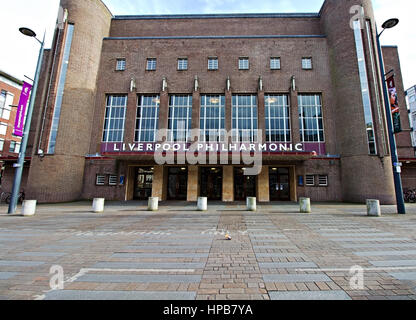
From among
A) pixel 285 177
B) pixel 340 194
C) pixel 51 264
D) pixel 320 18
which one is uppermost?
pixel 320 18

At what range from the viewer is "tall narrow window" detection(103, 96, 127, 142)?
21000 millimetres

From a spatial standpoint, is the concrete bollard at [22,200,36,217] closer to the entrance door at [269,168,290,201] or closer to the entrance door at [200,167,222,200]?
the entrance door at [200,167,222,200]

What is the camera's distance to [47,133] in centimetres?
1886

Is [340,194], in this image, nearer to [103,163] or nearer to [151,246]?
[151,246]

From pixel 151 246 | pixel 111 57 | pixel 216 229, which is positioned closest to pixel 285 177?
pixel 216 229

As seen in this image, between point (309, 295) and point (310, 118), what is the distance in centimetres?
2064

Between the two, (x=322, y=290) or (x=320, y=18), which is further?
(x=320, y=18)

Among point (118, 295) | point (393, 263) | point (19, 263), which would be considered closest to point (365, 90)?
point (393, 263)

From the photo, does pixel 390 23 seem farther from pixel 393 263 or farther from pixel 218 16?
pixel 218 16

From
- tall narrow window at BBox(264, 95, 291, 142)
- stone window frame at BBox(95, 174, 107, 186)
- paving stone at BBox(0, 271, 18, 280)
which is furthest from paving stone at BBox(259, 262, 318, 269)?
stone window frame at BBox(95, 174, 107, 186)

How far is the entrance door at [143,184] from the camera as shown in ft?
68.6

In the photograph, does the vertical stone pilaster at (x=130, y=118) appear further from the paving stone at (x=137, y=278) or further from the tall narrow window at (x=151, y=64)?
the paving stone at (x=137, y=278)

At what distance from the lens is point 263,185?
19.5 metres

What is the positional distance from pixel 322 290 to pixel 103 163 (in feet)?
69.1
